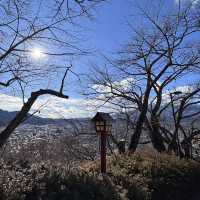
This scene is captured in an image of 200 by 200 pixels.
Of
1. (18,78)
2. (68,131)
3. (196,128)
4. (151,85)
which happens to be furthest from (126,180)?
(68,131)

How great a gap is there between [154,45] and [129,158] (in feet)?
29.3

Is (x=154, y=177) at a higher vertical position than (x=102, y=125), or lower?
lower

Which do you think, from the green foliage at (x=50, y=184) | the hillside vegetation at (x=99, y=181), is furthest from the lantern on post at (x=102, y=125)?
the green foliage at (x=50, y=184)

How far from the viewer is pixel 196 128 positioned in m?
25.3

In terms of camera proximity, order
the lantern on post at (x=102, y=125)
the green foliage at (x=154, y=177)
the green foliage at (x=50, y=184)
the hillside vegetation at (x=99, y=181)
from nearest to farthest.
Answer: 1. the green foliage at (x=50, y=184)
2. the hillside vegetation at (x=99, y=181)
3. the green foliage at (x=154, y=177)
4. the lantern on post at (x=102, y=125)

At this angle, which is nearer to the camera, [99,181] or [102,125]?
[99,181]

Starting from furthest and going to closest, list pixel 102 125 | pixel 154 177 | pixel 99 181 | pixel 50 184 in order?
pixel 102 125 < pixel 154 177 < pixel 99 181 < pixel 50 184

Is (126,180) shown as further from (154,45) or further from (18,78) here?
(154,45)

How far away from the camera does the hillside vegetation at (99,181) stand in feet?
24.5

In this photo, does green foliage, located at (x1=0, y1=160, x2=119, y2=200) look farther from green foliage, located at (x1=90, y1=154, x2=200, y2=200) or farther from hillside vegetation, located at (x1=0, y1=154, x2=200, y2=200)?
green foliage, located at (x1=90, y1=154, x2=200, y2=200)

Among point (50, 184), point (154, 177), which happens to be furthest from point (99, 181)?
point (154, 177)

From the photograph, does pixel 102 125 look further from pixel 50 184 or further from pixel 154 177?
pixel 50 184

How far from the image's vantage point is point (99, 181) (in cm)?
905

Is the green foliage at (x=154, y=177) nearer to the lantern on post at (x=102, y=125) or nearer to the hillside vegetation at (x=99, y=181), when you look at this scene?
the hillside vegetation at (x=99, y=181)
